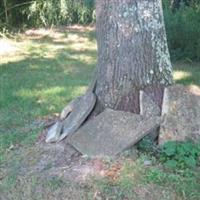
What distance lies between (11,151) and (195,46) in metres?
4.79

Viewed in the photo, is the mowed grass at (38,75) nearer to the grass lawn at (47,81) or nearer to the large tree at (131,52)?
the grass lawn at (47,81)

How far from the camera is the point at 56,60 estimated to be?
27.3 feet

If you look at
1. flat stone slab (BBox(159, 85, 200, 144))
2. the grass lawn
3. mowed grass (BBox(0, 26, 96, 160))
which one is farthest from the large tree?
mowed grass (BBox(0, 26, 96, 160))

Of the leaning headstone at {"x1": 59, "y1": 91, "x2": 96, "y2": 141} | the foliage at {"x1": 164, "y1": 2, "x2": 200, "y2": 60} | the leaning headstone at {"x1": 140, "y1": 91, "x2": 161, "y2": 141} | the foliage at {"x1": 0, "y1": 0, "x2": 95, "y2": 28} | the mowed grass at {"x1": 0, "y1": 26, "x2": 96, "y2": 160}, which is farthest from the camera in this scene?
the foliage at {"x1": 0, "y1": 0, "x2": 95, "y2": 28}

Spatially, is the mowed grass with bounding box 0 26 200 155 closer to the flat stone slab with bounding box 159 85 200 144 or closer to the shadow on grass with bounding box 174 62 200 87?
the shadow on grass with bounding box 174 62 200 87

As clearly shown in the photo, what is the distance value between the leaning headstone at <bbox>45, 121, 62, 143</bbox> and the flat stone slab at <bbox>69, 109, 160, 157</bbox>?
18 cm

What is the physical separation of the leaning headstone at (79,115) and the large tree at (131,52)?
12mm

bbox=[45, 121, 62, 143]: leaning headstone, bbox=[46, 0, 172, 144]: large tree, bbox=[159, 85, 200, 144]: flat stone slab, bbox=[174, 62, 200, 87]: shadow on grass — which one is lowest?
bbox=[174, 62, 200, 87]: shadow on grass

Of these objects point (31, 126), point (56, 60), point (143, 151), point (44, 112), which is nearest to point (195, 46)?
point (56, 60)

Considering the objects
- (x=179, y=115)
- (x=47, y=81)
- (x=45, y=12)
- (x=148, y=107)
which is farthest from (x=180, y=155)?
(x=45, y=12)

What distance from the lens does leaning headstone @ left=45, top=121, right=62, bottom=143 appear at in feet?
13.3

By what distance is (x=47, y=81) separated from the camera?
682 centimetres

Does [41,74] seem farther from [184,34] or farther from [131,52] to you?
[131,52]

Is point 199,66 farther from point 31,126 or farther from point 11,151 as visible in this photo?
point 11,151
